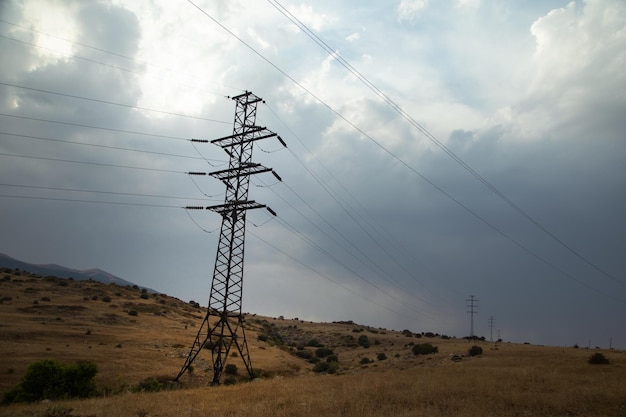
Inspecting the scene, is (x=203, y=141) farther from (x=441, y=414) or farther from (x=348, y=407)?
(x=441, y=414)

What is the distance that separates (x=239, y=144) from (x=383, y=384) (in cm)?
2487

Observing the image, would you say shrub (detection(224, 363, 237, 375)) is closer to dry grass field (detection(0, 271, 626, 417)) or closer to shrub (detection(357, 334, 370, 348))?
dry grass field (detection(0, 271, 626, 417))

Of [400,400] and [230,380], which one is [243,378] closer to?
[230,380]

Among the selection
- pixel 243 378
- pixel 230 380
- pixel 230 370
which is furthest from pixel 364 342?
pixel 230 380

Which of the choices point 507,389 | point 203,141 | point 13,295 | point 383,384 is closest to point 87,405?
point 383,384

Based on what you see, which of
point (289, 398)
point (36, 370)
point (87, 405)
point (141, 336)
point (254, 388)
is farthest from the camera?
point (141, 336)

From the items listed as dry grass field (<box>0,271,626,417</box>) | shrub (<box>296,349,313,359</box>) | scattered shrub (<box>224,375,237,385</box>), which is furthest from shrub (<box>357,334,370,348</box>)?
scattered shrub (<box>224,375,237,385</box>)

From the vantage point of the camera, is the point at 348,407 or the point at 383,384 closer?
the point at 348,407

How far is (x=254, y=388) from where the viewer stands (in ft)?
92.3

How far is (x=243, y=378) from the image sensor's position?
3934 cm

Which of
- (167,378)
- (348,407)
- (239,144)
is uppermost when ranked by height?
(239,144)

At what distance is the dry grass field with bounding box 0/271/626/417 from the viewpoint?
1991 cm

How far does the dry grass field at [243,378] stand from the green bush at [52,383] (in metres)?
1.87

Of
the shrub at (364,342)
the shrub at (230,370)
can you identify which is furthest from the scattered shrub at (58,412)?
the shrub at (364,342)
